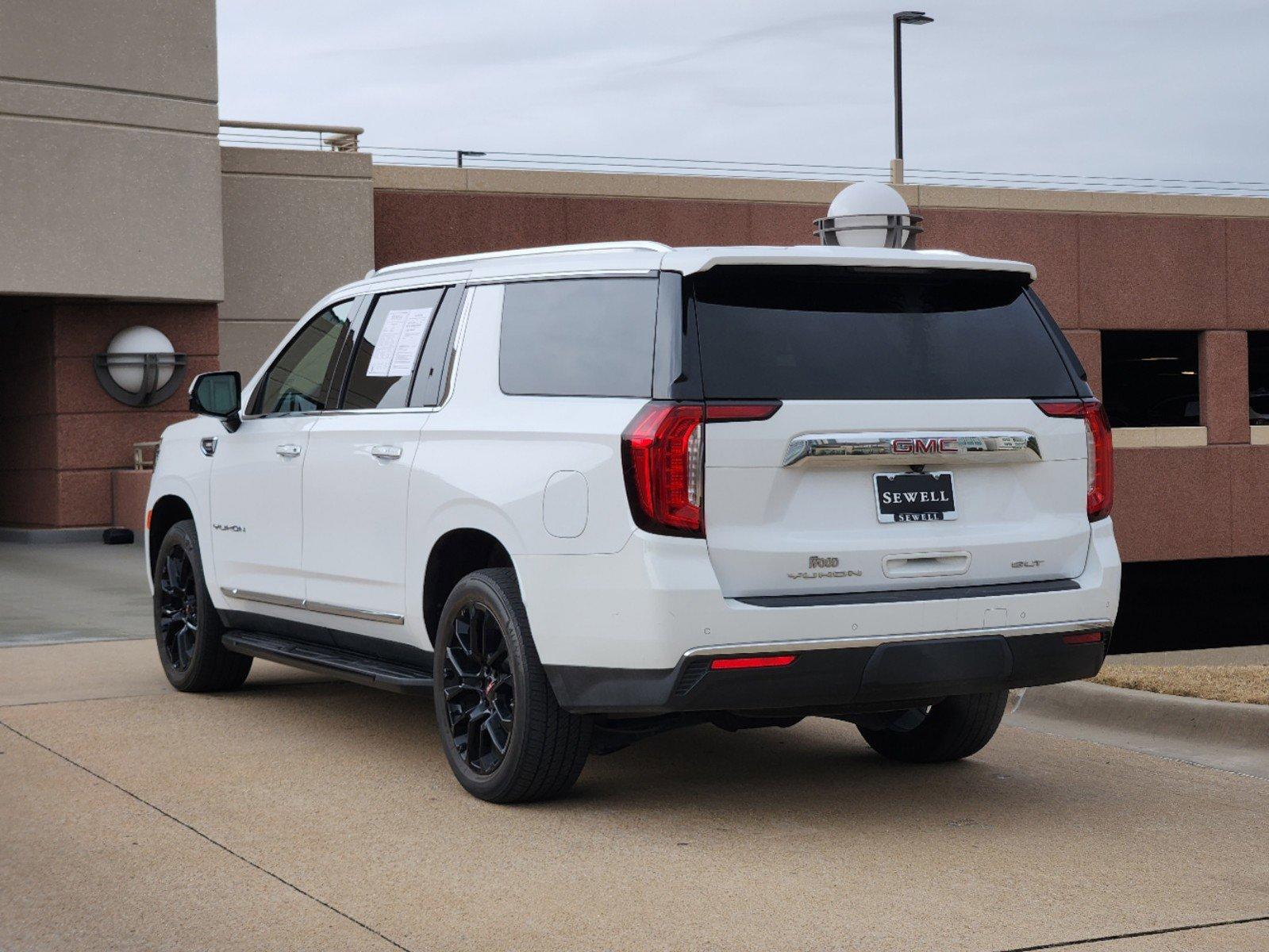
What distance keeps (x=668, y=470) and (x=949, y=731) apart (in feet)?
6.95

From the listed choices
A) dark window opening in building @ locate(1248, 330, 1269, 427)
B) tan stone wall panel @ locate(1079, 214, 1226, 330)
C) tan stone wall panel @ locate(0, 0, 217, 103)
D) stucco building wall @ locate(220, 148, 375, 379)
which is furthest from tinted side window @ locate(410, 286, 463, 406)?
dark window opening in building @ locate(1248, 330, 1269, 427)

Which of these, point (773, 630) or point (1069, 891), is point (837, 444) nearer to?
point (773, 630)

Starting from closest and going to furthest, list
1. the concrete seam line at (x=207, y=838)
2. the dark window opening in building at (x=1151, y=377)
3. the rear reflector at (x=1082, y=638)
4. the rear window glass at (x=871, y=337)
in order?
the concrete seam line at (x=207, y=838)
the rear window glass at (x=871, y=337)
the rear reflector at (x=1082, y=638)
the dark window opening in building at (x=1151, y=377)

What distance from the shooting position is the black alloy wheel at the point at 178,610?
8.51 meters

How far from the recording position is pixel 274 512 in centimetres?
749

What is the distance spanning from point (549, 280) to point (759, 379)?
108cm

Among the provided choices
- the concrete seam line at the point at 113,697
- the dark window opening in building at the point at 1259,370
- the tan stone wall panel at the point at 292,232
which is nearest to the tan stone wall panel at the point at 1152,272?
the dark window opening in building at the point at 1259,370

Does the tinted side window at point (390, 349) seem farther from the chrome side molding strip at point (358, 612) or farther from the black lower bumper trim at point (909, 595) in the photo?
the black lower bumper trim at point (909, 595)

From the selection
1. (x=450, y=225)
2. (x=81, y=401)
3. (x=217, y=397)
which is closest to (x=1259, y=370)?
(x=450, y=225)

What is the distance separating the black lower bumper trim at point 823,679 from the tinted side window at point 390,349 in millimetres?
1721

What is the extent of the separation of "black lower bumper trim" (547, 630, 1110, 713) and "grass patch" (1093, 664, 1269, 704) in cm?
232

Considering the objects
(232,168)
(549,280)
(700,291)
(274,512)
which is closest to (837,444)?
(700,291)

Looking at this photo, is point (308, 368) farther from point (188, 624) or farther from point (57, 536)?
point (57, 536)

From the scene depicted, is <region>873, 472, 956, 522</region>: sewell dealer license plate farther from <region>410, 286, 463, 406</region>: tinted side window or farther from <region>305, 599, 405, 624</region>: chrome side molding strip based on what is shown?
<region>305, 599, 405, 624</region>: chrome side molding strip
